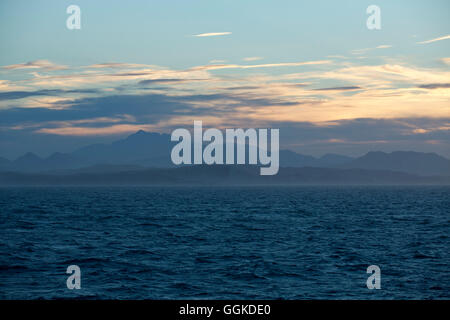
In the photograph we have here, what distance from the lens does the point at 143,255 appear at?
36.9 m

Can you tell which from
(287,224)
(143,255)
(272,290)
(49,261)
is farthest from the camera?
(287,224)

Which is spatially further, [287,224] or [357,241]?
[287,224]

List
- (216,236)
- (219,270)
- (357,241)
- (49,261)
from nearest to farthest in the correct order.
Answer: (219,270), (49,261), (357,241), (216,236)

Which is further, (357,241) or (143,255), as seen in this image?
(357,241)
